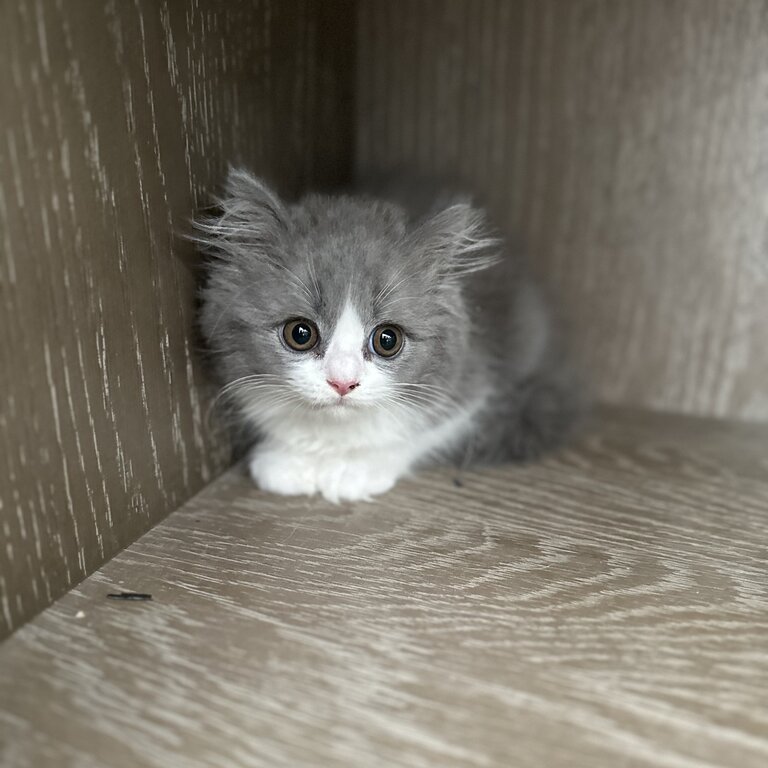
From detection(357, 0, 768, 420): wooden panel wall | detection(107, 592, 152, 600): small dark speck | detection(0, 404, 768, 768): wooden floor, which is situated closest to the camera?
detection(0, 404, 768, 768): wooden floor

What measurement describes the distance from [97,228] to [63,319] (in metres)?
0.13

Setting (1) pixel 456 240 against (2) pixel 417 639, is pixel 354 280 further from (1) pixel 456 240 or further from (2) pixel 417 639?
(2) pixel 417 639

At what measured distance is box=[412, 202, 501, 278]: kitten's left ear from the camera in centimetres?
132

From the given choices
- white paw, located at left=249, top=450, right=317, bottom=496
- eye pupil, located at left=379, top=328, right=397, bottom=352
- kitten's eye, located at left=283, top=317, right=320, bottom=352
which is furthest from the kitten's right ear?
white paw, located at left=249, top=450, right=317, bottom=496

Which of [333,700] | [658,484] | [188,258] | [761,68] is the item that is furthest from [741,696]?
[761,68]

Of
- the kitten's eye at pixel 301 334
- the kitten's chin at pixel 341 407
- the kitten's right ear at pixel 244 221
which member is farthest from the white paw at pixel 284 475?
the kitten's right ear at pixel 244 221

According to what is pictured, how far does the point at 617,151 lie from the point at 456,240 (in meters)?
0.49

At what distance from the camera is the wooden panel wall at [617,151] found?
5.01ft

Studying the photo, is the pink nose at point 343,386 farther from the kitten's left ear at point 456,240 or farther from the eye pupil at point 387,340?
the kitten's left ear at point 456,240

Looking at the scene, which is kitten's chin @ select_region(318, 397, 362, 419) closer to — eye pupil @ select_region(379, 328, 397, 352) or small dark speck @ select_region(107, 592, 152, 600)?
eye pupil @ select_region(379, 328, 397, 352)

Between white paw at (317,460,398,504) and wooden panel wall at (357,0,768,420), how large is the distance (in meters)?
0.64

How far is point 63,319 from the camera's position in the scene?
94cm

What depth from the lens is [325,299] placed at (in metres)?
1.24

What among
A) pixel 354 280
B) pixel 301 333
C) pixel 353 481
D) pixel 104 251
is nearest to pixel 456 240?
pixel 354 280
